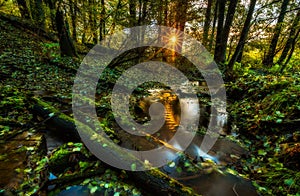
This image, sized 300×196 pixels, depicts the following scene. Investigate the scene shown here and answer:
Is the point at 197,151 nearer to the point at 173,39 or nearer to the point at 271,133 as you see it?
the point at 271,133

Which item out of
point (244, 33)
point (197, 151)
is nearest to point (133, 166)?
point (197, 151)

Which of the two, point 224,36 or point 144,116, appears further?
point 224,36

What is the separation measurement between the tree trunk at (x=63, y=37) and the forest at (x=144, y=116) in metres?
0.05

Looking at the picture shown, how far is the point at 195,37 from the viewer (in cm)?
1141

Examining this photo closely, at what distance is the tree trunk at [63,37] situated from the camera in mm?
9227

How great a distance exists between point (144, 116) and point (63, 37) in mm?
6986

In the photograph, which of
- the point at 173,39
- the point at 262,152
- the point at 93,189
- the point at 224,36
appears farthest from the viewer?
the point at 224,36

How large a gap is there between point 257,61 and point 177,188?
15816 mm

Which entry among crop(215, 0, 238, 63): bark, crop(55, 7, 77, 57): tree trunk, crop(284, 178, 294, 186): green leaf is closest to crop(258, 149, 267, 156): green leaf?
crop(284, 178, 294, 186): green leaf

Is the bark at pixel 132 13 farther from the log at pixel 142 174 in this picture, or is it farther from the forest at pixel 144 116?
the log at pixel 142 174

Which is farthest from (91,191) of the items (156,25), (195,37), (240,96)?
(195,37)

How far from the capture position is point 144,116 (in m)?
6.00

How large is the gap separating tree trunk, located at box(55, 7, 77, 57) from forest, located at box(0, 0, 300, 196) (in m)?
0.05

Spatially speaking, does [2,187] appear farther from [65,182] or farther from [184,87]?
[184,87]
